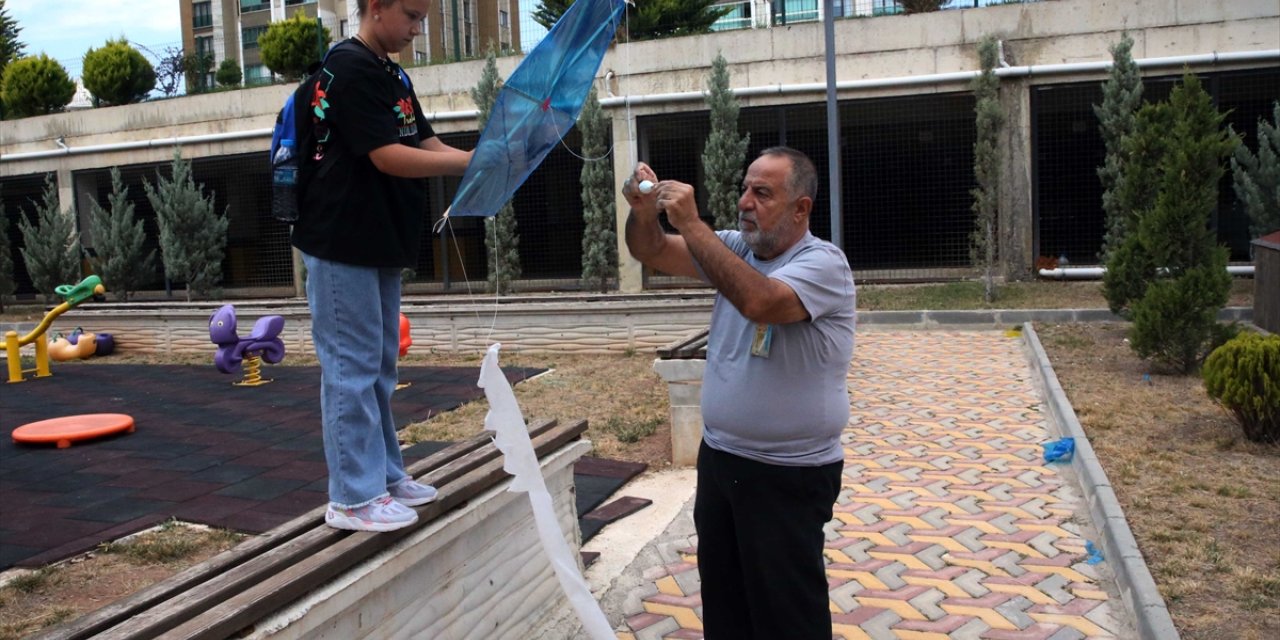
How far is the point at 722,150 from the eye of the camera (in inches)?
616

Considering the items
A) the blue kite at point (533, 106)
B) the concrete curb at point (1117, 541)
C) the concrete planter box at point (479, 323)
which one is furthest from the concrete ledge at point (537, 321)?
the blue kite at point (533, 106)

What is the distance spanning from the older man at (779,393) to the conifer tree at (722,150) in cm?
1282

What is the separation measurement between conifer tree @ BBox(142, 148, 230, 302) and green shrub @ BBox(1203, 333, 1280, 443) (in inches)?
678

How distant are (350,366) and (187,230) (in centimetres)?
1749

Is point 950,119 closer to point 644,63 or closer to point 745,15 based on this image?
point 644,63

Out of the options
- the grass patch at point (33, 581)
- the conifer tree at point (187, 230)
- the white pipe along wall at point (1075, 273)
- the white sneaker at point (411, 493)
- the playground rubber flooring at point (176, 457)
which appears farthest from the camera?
the conifer tree at point (187, 230)

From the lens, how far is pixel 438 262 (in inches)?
765

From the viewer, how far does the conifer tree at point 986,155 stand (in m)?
14.1

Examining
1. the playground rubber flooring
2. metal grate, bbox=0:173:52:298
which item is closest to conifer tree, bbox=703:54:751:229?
the playground rubber flooring

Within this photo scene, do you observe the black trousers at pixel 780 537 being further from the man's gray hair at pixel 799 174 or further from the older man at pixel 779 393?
the man's gray hair at pixel 799 174

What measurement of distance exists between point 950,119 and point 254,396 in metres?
12.4

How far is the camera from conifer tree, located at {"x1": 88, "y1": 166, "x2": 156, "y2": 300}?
1861cm

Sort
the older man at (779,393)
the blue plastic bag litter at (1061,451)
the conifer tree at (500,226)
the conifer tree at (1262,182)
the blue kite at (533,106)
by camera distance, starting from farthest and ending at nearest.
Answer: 1. the conifer tree at (500,226)
2. the conifer tree at (1262,182)
3. the blue plastic bag litter at (1061,451)
4. the blue kite at (533,106)
5. the older man at (779,393)

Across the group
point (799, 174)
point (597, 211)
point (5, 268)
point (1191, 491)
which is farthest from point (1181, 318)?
point (5, 268)
